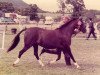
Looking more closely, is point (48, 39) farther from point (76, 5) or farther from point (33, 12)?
point (33, 12)

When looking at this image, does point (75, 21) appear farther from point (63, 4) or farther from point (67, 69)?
point (63, 4)

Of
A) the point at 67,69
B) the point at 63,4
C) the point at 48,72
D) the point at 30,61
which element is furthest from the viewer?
the point at 63,4

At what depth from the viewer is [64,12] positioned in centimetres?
4566

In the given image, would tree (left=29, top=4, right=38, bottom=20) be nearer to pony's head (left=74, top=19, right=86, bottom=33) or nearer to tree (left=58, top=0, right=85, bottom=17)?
tree (left=58, top=0, right=85, bottom=17)

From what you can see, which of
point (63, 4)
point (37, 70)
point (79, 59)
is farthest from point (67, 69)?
point (63, 4)

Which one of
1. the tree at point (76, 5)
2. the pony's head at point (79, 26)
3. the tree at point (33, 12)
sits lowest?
the tree at point (33, 12)

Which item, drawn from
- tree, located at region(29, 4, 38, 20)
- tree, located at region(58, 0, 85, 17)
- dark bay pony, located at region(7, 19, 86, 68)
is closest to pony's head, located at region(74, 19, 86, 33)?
dark bay pony, located at region(7, 19, 86, 68)

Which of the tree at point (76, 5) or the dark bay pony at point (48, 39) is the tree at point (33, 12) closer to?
the tree at point (76, 5)

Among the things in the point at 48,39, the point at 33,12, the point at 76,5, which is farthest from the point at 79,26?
the point at 33,12

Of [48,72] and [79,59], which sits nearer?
[48,72]

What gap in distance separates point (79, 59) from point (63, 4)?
28381mm

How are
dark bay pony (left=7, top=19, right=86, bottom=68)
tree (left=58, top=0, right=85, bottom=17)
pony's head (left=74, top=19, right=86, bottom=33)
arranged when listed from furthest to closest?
1. tree (left=58, top=0, right=85, bottom=17)
2. pony's head (left=74, top=19, right=86, bottom=33)
3. dark bay pony (left=7, top=19, right=86, bottom=68)

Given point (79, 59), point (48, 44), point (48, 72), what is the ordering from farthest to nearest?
1. point (79, 59)
2. point (48, 44)
3. point (48, 72)

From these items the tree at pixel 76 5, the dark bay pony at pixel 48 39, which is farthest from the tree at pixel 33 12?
the dark bay pony at pixel 48 39
